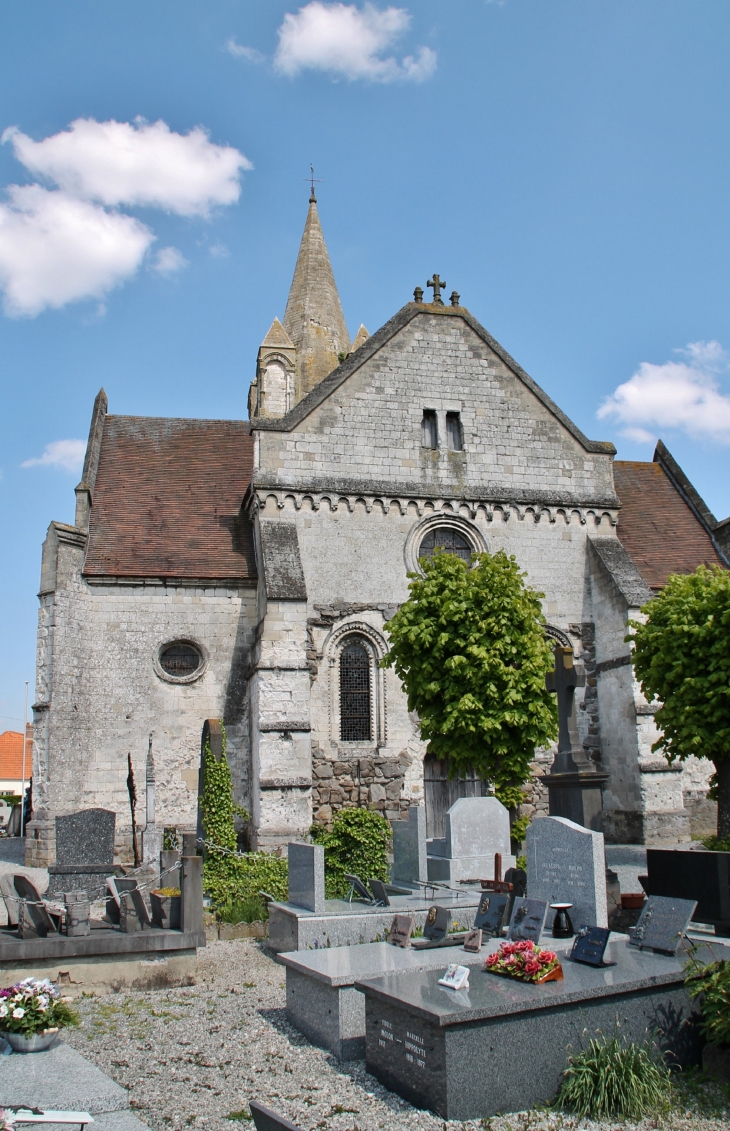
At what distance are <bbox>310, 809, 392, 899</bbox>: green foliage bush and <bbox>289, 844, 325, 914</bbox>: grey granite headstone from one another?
0.99m

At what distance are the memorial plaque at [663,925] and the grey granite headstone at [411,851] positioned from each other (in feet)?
16.6

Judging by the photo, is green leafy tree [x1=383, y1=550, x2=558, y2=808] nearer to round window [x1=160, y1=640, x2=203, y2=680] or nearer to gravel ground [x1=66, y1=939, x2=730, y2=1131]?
round window [x1=160, y1=640, x2=203, y2=680]

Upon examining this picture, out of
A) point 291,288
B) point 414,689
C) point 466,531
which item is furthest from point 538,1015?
point 291,288

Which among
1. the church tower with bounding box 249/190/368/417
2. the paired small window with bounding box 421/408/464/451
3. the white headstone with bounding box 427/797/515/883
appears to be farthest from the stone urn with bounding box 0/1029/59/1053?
the church tower with bounding box 249/190/368/417

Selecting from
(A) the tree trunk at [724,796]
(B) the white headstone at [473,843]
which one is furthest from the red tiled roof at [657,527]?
(B) the white headstone at [473,843]

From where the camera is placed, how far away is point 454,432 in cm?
1988

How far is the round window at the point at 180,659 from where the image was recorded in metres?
18.6

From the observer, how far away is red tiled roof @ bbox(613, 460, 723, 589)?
21266 mm

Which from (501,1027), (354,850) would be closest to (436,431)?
(354,850)

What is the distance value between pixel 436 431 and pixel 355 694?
6322 millimetres

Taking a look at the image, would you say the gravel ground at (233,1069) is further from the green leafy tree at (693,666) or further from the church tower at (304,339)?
the church tower at (304,339)

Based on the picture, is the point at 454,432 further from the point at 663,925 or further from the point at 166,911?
the point at 663,925

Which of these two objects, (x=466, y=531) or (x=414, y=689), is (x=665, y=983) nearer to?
(x=414, y=689)

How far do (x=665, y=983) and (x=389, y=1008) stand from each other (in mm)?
2232
